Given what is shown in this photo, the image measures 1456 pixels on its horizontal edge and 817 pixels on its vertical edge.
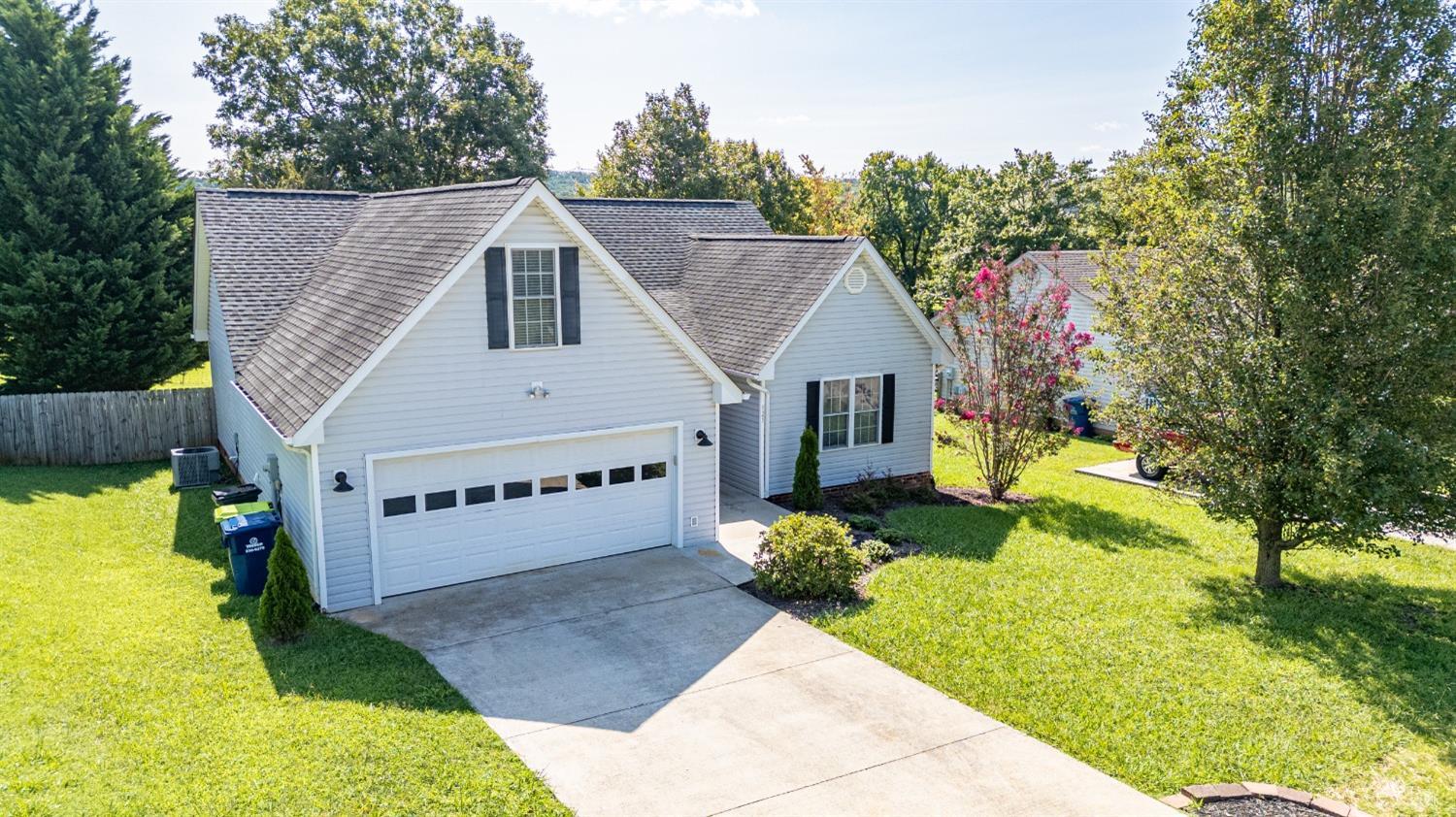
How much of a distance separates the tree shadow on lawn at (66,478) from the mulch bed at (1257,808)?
18505mm

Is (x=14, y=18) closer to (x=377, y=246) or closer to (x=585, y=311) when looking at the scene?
(x=377, y=246)

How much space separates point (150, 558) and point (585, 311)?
773 centimetres

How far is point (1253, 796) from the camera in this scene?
7.94m

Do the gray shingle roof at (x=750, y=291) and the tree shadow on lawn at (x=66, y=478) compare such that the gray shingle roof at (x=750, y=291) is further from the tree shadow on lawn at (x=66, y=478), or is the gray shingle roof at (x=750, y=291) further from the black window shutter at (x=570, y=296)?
the tree shadow on lawn at (x=66, y=478)

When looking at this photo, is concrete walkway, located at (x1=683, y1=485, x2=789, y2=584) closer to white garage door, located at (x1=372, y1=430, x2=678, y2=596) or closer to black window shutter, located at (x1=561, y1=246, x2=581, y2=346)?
white garage door, located at (x1=372, y1=430, x2=678, y2=596)

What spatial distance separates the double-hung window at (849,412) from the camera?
62.0 ft

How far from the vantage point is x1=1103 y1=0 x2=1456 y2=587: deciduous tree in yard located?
11266 mm

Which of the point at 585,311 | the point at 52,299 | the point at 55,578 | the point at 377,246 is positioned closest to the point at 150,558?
the point at 55,578

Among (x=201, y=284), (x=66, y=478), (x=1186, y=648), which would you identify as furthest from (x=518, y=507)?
(x=201, y=284)

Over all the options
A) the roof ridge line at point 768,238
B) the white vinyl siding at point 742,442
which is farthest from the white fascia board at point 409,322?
the roof ridge line at point 768,238

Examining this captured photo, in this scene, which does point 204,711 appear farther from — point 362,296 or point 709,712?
point 362,296

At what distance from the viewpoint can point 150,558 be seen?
45.6ft

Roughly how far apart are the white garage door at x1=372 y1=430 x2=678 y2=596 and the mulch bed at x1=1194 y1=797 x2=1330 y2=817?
903 centimetres

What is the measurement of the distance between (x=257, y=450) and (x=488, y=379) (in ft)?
18.9
